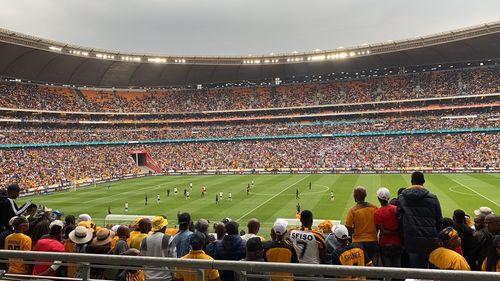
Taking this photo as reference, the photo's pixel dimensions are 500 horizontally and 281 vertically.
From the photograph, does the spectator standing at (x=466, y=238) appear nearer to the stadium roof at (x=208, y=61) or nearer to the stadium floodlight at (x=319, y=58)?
the stadium roof at (x=208, y=61)

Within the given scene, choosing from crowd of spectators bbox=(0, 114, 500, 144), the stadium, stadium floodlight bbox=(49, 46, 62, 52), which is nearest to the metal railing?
the stadium

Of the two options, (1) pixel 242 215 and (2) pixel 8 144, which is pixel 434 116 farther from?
(2) pixel 8 144

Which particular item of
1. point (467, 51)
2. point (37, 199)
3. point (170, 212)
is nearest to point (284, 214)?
point (170, 212)

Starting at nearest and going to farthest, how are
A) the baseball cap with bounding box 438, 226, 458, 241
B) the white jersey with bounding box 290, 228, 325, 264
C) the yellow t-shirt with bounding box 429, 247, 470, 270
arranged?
the yellow t-shirt with bounding box 429, 247, 470, 270
the baseball cap with bounding box 438, 226, 458, 241
the white jersey with bounding box 290, 228, 325, 264

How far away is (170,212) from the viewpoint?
31.5 metres

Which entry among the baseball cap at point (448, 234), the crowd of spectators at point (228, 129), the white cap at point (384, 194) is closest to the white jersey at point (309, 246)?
→ the white cap at point (384, 194)

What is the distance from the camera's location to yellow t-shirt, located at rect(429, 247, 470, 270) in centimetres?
504

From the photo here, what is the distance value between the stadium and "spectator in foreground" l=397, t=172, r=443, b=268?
30.6 m

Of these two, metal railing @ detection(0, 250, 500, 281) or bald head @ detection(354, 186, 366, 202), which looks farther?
bald head @ detection(354, 186, 366, 202)

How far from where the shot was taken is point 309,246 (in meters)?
6.38

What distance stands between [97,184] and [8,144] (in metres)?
15.4

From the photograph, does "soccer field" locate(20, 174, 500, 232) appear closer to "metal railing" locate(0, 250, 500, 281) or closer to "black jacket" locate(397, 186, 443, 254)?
"black jacket" locate(397, 186, 443, 254)

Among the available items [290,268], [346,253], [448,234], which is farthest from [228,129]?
[290,268]

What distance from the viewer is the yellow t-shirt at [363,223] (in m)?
6.78
